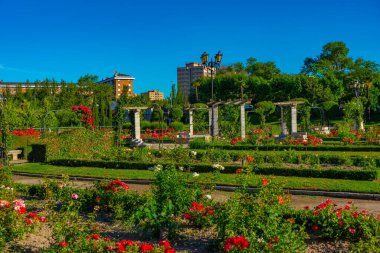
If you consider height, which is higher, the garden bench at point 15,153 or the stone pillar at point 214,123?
the stone pillar at point 214,123

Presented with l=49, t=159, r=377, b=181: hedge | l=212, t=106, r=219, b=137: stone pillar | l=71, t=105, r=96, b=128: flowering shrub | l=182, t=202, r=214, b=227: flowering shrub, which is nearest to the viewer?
l=182, t=202, r=214, b=227: flowering shrub

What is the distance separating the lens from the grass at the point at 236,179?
30.7ft

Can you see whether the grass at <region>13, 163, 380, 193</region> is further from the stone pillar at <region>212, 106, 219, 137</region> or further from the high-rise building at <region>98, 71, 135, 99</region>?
the high-rise building at <region>98, 71, 135, 99</region>

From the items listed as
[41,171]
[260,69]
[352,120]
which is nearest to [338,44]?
[260,69]

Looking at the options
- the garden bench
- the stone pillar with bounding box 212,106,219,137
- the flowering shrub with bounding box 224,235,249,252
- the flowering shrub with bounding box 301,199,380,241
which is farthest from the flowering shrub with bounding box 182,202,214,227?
the stone pillar with bounding box 212,106,219,137

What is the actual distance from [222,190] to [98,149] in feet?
27.6

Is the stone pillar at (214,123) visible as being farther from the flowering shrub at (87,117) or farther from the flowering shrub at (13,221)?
the flowering shrub at (13,221)

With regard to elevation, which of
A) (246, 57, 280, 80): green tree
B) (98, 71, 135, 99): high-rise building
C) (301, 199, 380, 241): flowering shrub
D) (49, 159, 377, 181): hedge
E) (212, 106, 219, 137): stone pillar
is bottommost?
(301, 199, 380, 241): flowering shrub

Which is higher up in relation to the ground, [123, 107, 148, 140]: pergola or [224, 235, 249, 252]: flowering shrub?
[123, 107, 148, 140]: pergola

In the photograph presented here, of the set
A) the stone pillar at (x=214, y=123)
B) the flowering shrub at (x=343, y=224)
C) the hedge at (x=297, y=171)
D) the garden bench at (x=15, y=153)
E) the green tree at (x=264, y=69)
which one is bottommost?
the flowering shrub at (x=343, y=224)

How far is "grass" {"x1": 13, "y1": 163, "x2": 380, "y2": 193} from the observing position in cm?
935

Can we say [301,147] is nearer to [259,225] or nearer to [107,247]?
[259,225]

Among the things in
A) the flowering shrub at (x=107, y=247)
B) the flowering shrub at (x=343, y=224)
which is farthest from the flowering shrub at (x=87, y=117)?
the flowering shrub at (x=107, y=247)

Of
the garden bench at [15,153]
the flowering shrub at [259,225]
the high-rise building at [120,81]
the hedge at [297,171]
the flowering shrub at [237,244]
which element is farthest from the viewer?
the high-rise building at [120,81]
